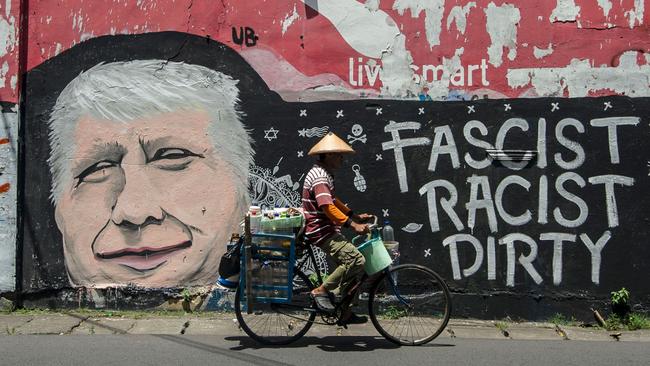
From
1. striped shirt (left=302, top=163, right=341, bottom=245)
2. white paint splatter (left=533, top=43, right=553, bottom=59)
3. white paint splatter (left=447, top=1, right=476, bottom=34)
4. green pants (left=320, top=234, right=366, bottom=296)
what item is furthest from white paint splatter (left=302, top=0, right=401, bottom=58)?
green pants (left=320, top=234, right=366, bottom=296)

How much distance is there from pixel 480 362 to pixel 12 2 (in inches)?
252

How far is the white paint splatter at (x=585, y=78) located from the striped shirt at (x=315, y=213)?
2.64 meters

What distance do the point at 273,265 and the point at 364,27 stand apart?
3003 millimetres

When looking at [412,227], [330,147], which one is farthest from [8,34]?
[412,227]

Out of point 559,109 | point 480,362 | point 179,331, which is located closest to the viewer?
point 480,362

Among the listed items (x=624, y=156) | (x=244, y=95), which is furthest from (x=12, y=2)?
(x=624, y=156)

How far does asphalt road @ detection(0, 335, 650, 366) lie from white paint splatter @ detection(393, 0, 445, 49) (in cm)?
328

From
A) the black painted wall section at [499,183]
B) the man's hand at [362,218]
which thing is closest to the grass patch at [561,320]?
the black painted wall section at [499,183]

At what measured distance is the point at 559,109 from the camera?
7551mm

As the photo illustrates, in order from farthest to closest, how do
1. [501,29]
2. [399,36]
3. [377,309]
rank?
[399,36] < [501,29] < [377,309]

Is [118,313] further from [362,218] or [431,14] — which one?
[431,14]

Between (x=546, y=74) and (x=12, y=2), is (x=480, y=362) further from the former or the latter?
(x=12, y=2)

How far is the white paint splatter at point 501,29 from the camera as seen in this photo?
300 inches

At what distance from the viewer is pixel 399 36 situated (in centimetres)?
774
